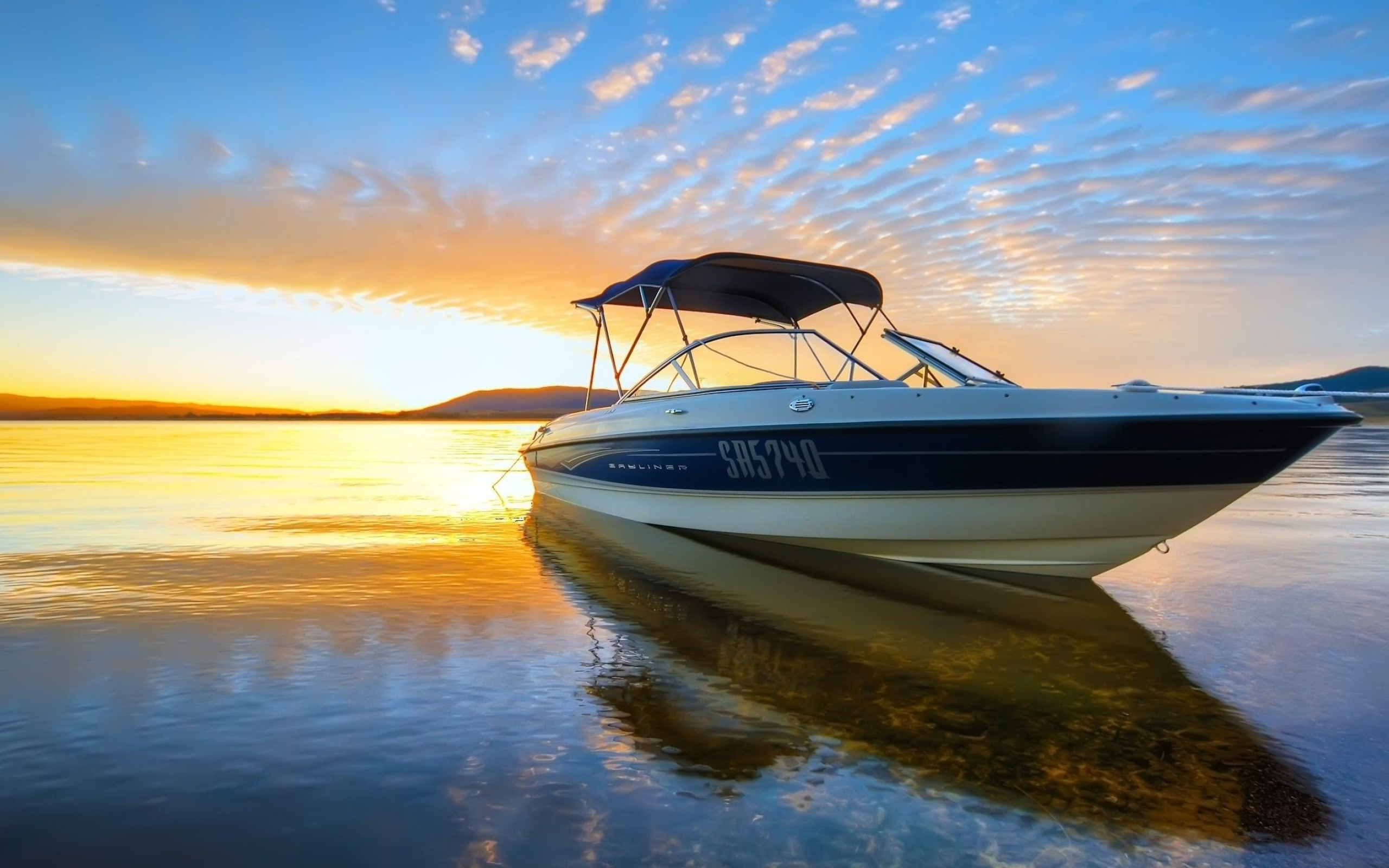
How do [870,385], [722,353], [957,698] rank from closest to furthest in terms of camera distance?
[957,698], [870,385], [722,353]

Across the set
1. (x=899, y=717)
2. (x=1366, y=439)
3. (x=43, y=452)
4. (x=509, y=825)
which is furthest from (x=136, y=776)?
(x=1366, y=439)

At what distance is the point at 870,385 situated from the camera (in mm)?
6633

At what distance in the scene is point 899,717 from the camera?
3.17 meters

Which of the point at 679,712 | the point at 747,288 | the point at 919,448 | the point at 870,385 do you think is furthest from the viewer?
the point at 747,288

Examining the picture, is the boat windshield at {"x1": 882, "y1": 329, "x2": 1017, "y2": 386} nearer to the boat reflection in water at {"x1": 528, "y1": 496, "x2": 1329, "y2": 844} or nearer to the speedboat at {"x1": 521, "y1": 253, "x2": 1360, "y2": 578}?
the speedboat at {"x1": 521, "y1": 253, "x2": 1360, "y2": 578}

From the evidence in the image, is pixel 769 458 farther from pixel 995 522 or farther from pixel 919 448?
pixel 995 522

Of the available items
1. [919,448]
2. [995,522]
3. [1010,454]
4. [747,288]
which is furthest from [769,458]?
[747,288]

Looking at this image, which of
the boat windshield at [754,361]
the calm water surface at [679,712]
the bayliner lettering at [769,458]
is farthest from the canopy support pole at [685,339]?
the calm water surface at [679,712]

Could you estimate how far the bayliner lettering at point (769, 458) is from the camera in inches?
257

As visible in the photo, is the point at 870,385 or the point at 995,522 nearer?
the point at 995,522

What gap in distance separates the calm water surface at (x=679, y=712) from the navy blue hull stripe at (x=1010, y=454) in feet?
2.74

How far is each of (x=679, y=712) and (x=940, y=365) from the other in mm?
4765

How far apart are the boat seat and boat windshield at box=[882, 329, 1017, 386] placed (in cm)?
41

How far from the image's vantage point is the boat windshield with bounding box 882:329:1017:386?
6863 millimetres
